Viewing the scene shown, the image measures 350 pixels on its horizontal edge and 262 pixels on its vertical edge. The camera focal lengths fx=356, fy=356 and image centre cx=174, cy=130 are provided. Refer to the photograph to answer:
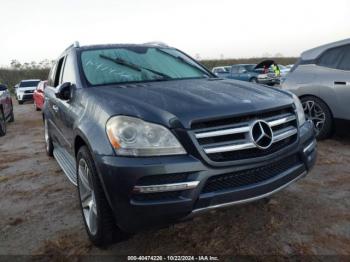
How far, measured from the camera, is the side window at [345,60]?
563 cm

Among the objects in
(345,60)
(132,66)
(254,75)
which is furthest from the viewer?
(254,75)

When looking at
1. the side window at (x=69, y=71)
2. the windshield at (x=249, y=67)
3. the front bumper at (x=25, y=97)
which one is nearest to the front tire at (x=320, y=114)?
the side window at (x=69, y=71)

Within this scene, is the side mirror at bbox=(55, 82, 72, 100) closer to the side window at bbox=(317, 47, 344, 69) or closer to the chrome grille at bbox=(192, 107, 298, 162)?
the chrome grille at bbox=(192, 107, 298, 162)

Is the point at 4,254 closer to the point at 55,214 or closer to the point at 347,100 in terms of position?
the point at 55,214

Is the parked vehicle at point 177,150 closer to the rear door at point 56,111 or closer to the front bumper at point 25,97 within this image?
the rear door at point 56,111

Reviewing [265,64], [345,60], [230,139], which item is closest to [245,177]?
[230,139]

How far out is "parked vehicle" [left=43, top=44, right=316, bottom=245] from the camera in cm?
227

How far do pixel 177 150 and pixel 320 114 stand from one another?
432 centimetres

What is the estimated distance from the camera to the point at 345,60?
5.67 m

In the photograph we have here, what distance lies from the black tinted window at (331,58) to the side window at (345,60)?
0.05 metres

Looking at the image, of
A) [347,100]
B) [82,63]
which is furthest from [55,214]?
[347,100]

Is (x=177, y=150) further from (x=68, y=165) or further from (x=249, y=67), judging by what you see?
(x=249, y=67)

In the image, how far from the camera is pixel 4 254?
2.91 metres

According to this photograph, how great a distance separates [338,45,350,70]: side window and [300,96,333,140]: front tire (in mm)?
624
